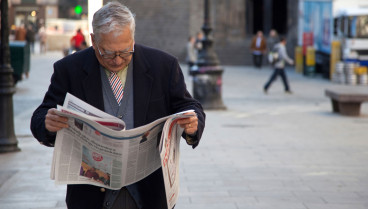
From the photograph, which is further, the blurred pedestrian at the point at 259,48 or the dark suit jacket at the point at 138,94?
the blurred pedestrian at the point at 259,48

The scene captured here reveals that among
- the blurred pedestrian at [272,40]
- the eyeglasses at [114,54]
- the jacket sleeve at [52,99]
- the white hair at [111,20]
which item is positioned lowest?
the blurred pedestrian at [272,40]

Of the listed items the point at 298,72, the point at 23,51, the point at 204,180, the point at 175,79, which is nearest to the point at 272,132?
the point at 204,180

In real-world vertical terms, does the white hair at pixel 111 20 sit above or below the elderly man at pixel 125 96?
above

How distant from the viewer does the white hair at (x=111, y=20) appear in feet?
10.4

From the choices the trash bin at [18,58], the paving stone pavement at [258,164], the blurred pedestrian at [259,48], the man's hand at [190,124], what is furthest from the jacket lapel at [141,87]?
the blurred pedestrian at [259,48]

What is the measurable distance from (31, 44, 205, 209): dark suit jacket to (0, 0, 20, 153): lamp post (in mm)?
6026

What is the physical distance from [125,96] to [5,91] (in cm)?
619

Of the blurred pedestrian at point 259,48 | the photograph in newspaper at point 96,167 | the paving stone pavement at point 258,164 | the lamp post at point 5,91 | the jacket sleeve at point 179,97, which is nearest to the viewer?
the photograph in newspaper at point 96,167

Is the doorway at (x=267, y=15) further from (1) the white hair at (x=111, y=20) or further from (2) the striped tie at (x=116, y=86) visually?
(1) the white hair at (x=111, y=20)

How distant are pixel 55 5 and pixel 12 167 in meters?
63.6

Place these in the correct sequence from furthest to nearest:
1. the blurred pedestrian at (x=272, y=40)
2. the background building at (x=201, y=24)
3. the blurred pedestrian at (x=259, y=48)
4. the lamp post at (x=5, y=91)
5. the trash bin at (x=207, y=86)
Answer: the background building at (x=201, y=24), the blurred pedestrian at (x=272, y=40), the blurred pedestrian at (x=259, y=48), the trash bin at (x=207, y=86), the lamp post at (x=5, y=91)

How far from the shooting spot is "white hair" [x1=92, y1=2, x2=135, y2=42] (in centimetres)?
318

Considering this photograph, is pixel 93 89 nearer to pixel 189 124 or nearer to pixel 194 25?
pixel 189 124

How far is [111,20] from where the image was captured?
10.4 feet
